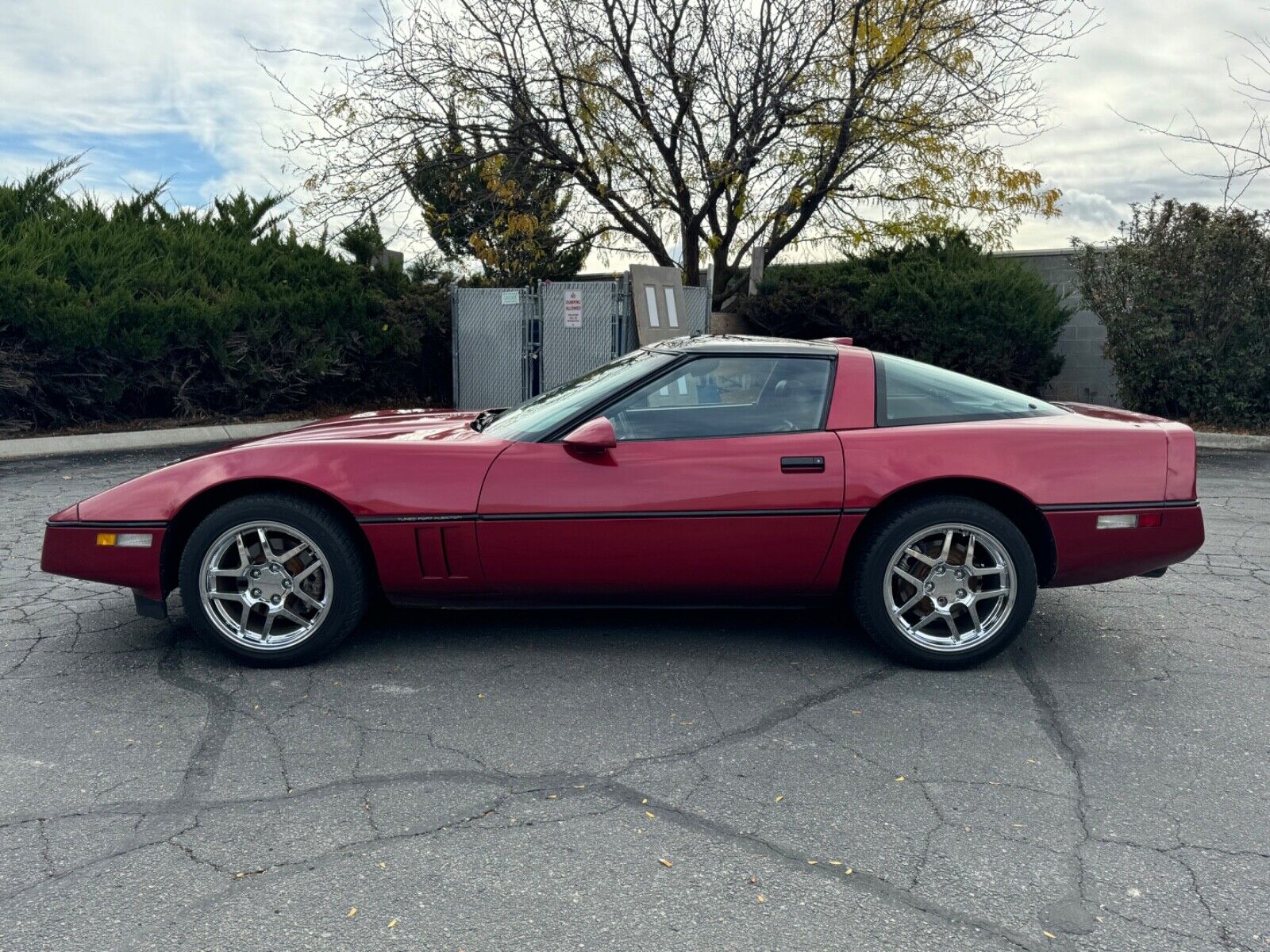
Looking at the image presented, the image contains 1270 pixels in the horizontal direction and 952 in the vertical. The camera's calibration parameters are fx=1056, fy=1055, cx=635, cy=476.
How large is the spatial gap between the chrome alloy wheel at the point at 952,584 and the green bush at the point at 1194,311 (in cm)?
995

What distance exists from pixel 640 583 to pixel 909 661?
1131mm

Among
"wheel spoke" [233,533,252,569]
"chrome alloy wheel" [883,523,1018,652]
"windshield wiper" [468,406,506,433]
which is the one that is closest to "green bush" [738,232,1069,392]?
"windshield wiper" [468,406,506,433]

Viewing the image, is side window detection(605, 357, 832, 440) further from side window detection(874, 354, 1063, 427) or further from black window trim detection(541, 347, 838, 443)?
side window detection(874, 354, 1063, 427)

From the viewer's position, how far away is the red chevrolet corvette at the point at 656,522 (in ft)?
13.6

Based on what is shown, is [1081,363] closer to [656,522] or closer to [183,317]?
[183,317]

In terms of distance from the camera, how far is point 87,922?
8.12 ft

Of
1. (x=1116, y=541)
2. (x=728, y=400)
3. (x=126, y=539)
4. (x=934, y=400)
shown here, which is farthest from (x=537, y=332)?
(x=1116, y=541)

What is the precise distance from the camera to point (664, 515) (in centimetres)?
416

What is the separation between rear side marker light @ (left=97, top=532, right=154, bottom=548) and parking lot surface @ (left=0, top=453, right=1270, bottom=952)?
0.50 m

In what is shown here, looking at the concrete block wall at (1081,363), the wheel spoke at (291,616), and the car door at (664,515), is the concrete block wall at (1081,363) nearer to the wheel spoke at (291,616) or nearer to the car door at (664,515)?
the car door at (664,515)

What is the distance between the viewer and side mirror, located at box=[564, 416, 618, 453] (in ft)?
13.3

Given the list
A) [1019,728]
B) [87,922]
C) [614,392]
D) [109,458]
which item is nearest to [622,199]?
[109,458]

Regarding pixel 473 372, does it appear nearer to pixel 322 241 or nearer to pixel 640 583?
pixel 322 241

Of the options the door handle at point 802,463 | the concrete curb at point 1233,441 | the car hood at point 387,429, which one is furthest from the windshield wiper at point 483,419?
the concrete curb at point 1233,441
